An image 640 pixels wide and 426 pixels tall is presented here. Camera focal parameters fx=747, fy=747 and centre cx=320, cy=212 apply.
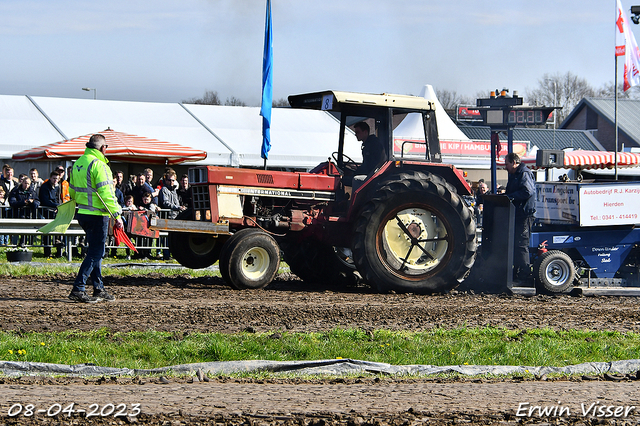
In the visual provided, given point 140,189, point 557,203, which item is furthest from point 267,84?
point 557,203

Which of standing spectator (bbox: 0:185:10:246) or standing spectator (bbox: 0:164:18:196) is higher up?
standing spectator (bbox: 0:164:18:196)

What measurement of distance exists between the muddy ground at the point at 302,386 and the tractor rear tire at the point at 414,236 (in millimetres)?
924

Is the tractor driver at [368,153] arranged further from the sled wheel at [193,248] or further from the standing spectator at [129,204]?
the standing spectator at [129,204]

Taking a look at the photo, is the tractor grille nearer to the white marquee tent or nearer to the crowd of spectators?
the crowd of spectators

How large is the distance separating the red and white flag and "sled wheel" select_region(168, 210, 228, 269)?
439 inches

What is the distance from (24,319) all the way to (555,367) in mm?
4829

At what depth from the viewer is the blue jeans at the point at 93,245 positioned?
27.1 feet

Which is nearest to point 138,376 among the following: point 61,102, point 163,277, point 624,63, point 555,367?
point 555,367

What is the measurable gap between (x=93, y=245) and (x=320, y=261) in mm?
3769

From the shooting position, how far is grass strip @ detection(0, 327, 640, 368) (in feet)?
18.9

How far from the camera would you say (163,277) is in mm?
11320

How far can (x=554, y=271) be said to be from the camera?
35.2 ft

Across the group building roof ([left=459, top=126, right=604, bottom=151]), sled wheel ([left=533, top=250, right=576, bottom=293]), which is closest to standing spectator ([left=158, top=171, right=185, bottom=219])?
sled wheel ([left=533, top=250, right=576, bottom=293])

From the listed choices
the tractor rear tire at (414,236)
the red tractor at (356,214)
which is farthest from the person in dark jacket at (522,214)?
the tractor rear tire at (414,236)
